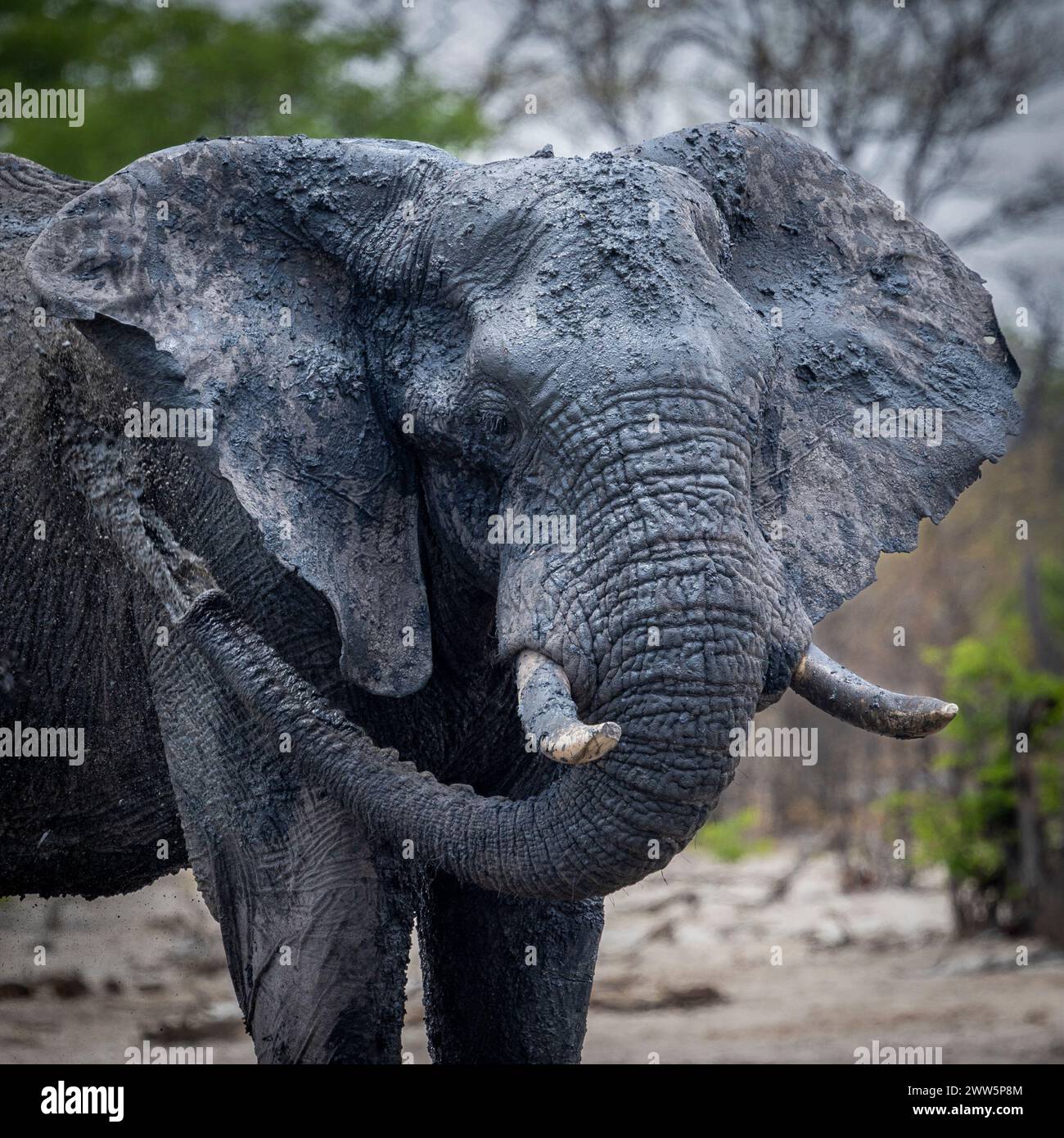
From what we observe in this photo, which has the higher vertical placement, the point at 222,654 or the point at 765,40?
the point at 765,40

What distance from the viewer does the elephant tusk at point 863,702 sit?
357cm

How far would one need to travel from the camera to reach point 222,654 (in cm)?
383

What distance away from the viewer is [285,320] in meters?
3.88

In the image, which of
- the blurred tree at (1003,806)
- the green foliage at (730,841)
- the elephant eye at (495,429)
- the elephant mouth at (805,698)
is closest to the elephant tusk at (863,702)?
the elephant mouth at (805,698)

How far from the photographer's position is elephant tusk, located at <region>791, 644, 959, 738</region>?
141 inches

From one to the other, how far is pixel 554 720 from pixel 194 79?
12.3 meters

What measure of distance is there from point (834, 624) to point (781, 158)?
11.6 meters

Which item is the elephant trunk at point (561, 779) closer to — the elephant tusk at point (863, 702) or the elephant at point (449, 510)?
the elephant at point (449, 510)

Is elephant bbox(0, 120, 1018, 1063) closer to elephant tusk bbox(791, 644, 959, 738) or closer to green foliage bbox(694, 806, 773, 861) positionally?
elephant tusk bbox(791, 644, 959, 738)

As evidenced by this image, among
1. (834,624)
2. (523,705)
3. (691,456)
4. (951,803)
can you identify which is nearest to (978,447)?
(691,456)

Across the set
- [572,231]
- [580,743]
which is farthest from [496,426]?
[580,743]

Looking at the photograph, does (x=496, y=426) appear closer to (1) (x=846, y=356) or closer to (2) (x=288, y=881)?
(1) (x=846, y=356)

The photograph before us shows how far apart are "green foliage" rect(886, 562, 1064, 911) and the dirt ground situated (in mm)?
495
